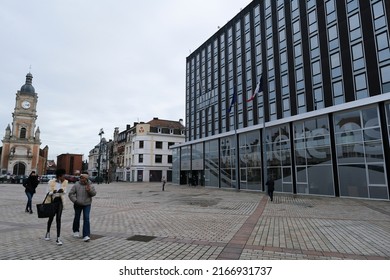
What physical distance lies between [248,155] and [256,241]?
22.8 m

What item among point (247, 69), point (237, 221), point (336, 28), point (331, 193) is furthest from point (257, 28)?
point (237, 221)

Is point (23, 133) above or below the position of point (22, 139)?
above

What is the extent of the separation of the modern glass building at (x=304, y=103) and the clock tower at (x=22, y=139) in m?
56.5

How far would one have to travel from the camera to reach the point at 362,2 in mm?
23562

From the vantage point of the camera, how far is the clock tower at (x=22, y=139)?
73000 millimetres

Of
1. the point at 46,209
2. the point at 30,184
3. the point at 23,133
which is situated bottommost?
the point at 46,209

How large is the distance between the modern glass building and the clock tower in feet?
185

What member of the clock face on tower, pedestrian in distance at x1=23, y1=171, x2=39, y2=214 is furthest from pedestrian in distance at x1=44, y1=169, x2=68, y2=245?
the clock face on tower

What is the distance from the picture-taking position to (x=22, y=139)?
249 ft

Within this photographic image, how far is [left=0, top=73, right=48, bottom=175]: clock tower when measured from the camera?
73000 mm

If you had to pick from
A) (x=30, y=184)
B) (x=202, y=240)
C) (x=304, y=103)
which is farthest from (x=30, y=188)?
(x=304, y=103)

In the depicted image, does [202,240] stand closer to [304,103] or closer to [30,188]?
[30,188]

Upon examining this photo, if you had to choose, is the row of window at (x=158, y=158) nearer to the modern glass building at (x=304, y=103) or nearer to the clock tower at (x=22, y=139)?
the modern glass building at (x=304, y=103)

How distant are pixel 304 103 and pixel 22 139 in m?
78.0
